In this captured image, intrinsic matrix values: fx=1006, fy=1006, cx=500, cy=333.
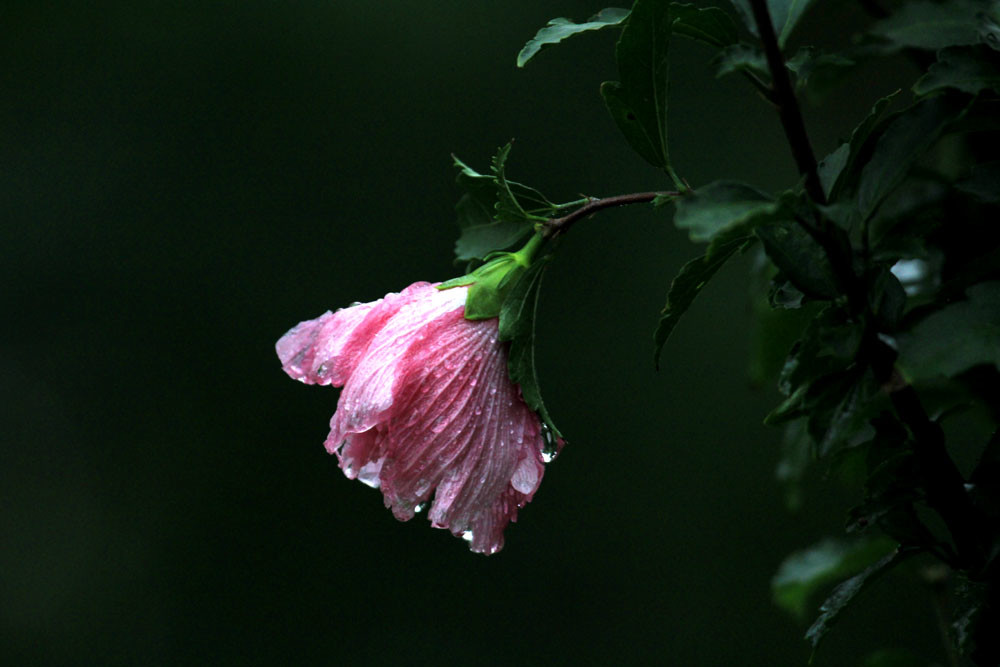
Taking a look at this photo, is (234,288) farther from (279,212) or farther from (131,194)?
(131,194)

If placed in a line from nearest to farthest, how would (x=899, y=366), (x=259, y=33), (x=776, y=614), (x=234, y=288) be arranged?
1. (x=899, y=366)
2. (x=776, y=614)
3. (x=234, y=288)
4. (x=259, y=33)

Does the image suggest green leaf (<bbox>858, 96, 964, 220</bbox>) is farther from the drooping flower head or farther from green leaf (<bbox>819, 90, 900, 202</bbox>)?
the drooping flower head

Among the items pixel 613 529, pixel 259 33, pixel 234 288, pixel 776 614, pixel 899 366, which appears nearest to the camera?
pixel 899 366

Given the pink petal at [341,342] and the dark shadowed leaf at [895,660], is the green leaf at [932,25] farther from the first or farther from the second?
the dark shadowed leaf at [895,660]

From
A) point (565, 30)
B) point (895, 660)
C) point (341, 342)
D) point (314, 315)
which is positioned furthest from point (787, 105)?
point (314, 315)

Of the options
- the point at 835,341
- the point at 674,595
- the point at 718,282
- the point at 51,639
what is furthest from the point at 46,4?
the point at 835,341

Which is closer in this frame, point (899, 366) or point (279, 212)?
point (899, 366)

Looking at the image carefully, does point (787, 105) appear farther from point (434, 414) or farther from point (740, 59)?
point (434, 414)
